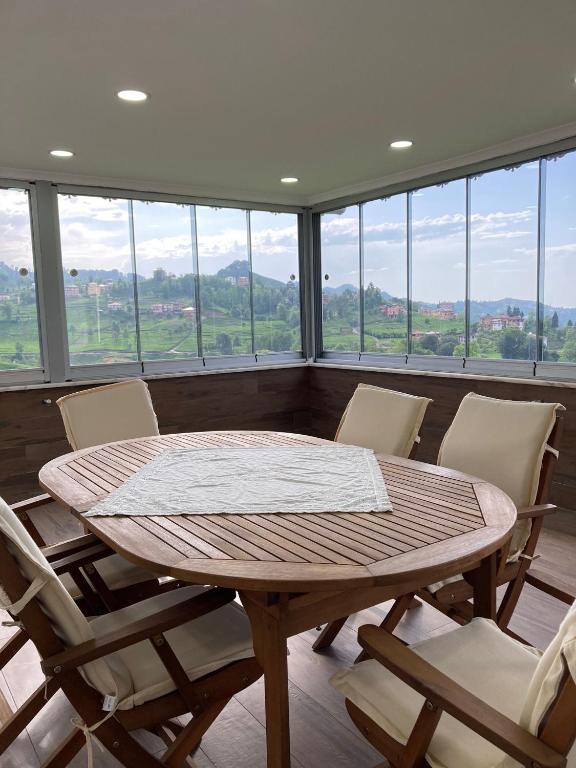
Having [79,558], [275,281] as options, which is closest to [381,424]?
[79,558]

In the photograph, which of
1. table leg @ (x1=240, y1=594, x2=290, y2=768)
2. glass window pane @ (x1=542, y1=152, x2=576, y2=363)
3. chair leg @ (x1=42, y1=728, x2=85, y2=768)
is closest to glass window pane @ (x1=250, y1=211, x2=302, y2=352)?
glass window pane @ (x1=542, y1=152, x2=576, y2=363)

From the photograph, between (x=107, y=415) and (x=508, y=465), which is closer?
(x=508, y=465)

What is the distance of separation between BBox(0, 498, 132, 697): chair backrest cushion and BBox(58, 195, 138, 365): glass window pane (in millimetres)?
3954

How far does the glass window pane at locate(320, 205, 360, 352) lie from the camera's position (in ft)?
20.3

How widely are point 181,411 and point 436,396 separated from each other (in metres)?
2.27

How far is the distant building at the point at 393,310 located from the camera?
18.8ft

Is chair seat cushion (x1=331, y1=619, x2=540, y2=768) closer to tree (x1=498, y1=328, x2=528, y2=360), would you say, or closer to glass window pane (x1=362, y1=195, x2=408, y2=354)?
tree (x1=498, y1=328, x2=528, y2=360)

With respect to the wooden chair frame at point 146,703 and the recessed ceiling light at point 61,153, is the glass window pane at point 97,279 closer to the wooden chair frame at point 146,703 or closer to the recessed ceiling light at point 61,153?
the recessed ceiling light at point 61,153

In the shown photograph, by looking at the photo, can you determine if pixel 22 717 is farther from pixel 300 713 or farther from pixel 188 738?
pixel 300 713

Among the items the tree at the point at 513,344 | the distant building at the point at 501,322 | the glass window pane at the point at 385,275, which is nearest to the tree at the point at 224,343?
the glass window pane at the point at 385,275

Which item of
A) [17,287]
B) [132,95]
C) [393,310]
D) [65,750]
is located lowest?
[65,750]

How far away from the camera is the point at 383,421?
303 cm

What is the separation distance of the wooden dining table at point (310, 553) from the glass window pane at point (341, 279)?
4.08 meters

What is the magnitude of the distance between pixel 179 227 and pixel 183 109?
94.7 inches
